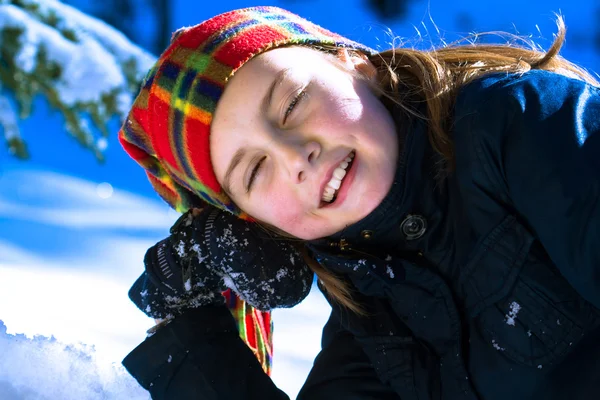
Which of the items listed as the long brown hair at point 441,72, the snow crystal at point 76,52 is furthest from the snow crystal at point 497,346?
the snow crystal at point 76,52

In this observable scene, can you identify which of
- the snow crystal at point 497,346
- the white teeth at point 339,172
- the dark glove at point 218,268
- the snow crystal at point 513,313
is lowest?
the dark glove at point 218,268

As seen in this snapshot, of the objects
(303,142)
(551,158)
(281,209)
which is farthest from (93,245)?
(551,158)

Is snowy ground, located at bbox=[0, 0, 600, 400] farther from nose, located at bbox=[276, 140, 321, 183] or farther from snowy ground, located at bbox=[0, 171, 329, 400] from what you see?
nose, located at bbox=[276, 140, 321, 183]

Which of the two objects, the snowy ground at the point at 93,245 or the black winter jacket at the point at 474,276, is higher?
the black winter jacket at the point at 474,276

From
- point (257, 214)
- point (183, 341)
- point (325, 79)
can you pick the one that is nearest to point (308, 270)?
point (257, 214)

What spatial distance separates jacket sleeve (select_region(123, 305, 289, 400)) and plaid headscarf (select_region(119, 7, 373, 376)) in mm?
303

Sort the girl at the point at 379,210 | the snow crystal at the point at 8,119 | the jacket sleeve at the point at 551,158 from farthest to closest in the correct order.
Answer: the snow crystal at the point at 8,119
the girl at the point at 379,210
the jacket sleeve at the point at 551,158

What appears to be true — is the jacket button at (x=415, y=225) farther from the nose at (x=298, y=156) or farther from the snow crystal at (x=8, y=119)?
the snow crystal at (x=8, y=119)

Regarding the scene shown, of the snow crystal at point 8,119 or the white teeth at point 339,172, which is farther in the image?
the snow crystal at point 8,119

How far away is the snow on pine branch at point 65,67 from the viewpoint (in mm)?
2453

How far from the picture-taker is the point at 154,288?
1.67m

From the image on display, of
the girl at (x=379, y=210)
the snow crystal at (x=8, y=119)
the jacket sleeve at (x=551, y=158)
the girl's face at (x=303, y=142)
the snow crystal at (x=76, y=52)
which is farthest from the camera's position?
the snow crystal at (x=8, y=119)

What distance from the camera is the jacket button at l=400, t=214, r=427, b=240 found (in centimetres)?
150

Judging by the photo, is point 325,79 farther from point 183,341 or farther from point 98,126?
point 98,126
